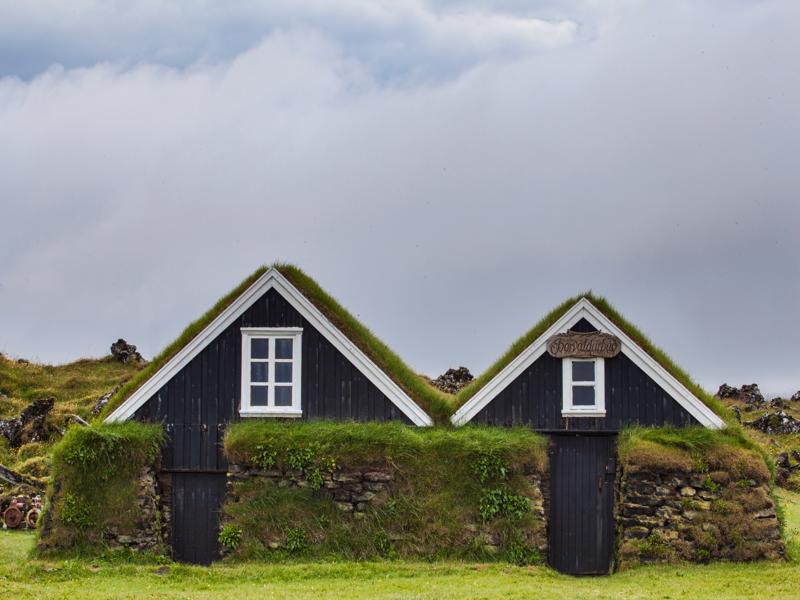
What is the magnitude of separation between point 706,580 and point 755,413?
147 feet

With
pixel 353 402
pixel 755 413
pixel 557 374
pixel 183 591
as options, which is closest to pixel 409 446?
pixel 353 402

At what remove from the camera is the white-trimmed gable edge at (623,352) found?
29.1 m

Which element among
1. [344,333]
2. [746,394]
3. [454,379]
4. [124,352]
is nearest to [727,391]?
[746,394]

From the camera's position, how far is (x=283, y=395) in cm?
2962

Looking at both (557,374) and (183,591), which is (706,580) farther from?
(183,591)

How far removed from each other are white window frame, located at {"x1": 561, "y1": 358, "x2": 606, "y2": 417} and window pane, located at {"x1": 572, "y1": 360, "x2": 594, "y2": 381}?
0.24 feet

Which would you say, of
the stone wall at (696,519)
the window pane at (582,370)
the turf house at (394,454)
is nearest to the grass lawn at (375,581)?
the stone wall at (696,519)

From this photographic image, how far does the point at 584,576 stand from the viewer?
2884cm

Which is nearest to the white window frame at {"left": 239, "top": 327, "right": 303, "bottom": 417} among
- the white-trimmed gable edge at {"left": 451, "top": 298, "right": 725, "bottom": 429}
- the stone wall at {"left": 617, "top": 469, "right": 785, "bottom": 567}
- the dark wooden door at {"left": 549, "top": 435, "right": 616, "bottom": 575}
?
the white-trimmed gable edge at {"left": 451, "top": 298, "right": 725, "bottom": 429}

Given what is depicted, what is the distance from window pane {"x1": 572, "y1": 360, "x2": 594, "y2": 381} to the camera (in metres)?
29.4

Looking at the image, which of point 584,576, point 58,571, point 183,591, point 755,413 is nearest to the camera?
point 183,591

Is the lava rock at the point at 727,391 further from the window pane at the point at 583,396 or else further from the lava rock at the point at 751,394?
the window pane at the point at 583,396

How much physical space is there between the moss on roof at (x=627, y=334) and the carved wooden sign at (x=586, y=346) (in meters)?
0.51

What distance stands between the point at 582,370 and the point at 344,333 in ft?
20.7
